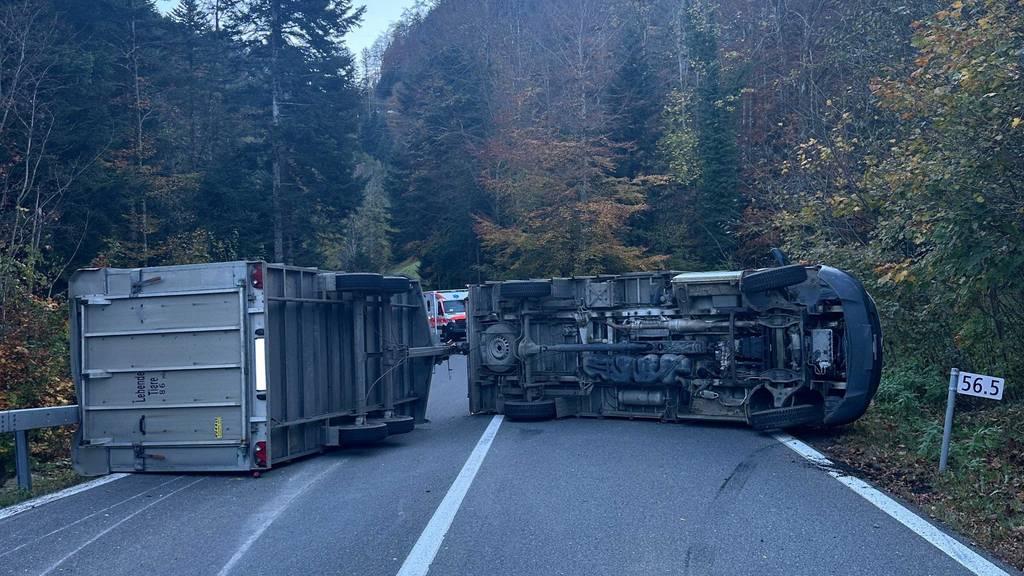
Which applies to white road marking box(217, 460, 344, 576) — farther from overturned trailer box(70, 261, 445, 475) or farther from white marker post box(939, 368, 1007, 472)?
white marker post box(939, 368, 1007, 472)

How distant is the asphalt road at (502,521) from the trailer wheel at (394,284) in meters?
2.34

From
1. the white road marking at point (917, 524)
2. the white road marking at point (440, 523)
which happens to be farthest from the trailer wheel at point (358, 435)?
the white road marking at point (917, 524)

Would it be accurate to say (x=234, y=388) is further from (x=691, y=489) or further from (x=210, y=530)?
(x=691, y=489)

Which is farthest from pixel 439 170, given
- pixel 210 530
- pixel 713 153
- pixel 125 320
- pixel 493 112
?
pixel 210 530

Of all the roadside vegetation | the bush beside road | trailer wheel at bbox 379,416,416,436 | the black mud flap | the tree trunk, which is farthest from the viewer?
the tree trunk

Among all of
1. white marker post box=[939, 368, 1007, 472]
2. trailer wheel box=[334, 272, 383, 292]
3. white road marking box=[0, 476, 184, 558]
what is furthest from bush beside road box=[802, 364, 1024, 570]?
white road marking box=[0, 476, 184, 558]

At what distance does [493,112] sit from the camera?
44.9m

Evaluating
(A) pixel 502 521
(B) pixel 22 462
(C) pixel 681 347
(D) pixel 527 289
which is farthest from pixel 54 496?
(C) pixel 681 347

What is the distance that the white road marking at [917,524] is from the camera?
19.8ft

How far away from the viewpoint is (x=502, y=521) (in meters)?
7.38

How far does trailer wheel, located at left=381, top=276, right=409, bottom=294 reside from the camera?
38.9 feet

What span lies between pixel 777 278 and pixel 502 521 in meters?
6.29

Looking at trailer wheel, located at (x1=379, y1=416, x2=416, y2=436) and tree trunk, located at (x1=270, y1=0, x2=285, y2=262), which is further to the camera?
tree trunk, located at (x1=270, y1=0, x2=285, y2=262)

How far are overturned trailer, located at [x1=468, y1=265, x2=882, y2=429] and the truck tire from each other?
0.06 feet
